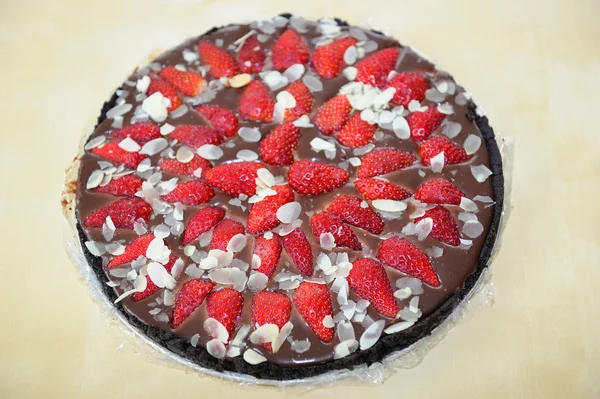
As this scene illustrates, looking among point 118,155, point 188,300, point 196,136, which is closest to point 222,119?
point 196,136

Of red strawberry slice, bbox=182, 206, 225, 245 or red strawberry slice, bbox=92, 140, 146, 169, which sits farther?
red strawberry slice, bbox=92, 140, 146, 169

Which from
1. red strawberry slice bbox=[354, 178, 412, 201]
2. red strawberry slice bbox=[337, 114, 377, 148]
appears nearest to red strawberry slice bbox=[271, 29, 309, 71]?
red strawberry slice bbox=[337, 114, 377, 148]

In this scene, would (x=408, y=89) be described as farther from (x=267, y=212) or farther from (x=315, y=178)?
(x=267, y=212)

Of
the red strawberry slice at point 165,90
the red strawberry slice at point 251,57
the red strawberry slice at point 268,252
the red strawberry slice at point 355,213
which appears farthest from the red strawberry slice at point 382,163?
the red strawberry slice at point 165,90

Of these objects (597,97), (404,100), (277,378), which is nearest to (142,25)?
(404,100)

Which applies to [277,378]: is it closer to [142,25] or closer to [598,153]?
[598,153]

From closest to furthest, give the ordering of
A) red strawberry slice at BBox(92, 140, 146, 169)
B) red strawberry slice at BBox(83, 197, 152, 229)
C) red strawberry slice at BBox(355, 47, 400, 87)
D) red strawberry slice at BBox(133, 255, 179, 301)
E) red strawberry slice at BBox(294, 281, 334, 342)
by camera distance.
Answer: red strawberry slice at BBox(294, 281, 334, 342)
red strawberry slice at BBox(133, 255, 179, 301)
red strawberry slice at BBox(83, 197, 152, 229)
red strawberry slice at BBox(92, 140, 146, 169)
red strawberry slice at BBox(355, 47, 400, 87)

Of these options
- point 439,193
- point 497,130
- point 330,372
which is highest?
→ point 439,193

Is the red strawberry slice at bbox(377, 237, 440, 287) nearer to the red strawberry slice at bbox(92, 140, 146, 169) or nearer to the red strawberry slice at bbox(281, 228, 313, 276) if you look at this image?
the red strawberry slice at bbox(281, 228, 313, 276)
